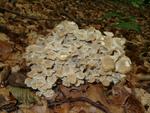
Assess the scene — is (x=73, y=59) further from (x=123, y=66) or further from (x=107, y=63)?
(x=123, y=66)

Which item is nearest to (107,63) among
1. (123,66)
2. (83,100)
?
(123,66)

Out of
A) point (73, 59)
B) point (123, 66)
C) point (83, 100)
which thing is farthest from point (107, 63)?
point (83, 100)

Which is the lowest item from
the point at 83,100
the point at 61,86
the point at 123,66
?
the point at 83,100

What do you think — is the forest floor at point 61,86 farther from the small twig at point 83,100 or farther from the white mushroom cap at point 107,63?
the white mushroom cap at point 107,63

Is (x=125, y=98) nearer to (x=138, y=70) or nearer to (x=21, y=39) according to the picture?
(x=138, y=70)

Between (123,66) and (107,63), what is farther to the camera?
(123,66)

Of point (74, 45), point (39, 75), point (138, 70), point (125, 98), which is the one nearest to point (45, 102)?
point (39, 75)

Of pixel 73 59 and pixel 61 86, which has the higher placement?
pixel 73 59
